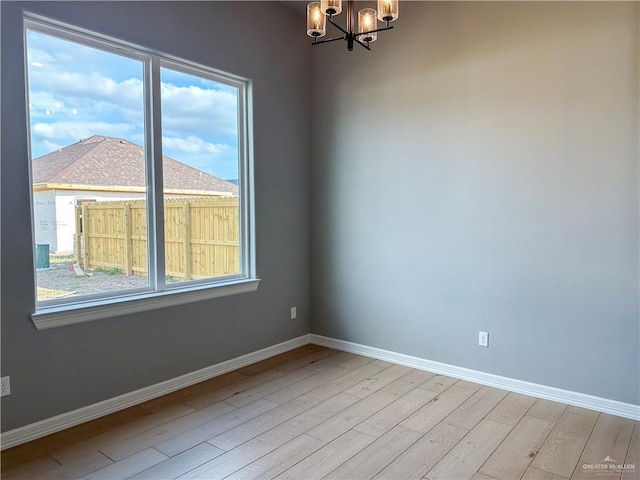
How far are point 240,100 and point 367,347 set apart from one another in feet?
8.03

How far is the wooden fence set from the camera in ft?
9.23

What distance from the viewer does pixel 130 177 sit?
3.00 m

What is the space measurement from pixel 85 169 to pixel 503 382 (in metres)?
3.26

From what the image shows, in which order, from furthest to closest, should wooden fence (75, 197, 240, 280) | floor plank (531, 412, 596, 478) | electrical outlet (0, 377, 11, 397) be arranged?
1. wooden fence (75, 197, 240, 280)
2. electrical outlet (0, 377, 11, 397)
3. floor plank (531, 412, 596, 478)

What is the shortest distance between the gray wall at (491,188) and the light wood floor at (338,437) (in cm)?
47

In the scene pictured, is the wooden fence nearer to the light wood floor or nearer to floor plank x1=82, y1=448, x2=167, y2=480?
the light wood floor

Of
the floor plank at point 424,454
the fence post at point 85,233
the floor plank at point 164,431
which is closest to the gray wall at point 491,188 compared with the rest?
the floor plank at point 424,454

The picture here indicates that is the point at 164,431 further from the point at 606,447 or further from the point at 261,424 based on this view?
the point at 606,447

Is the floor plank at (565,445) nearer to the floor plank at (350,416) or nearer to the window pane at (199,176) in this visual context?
the floor plank at (350,416)

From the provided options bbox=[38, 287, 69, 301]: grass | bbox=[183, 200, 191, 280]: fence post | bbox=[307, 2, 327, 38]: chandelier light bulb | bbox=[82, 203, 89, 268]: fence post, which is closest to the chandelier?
bbox=[307, 2, 327, 38]: chandelier light bulb

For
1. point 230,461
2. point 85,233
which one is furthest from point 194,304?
point 230,461

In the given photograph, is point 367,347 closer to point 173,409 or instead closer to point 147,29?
point 173,409

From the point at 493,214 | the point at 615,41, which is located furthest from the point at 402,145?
the point at 615,41

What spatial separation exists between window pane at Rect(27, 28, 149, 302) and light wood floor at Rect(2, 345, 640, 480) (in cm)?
89
